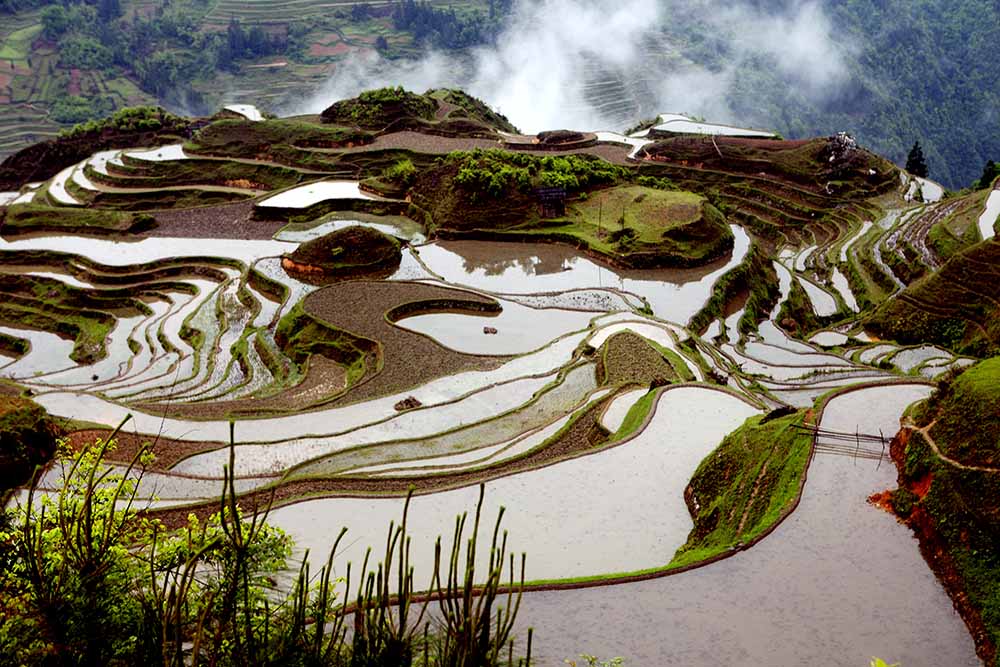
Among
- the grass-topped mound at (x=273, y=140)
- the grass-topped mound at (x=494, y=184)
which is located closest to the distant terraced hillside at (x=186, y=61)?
the grass-topped mound at (x=273, y=140)

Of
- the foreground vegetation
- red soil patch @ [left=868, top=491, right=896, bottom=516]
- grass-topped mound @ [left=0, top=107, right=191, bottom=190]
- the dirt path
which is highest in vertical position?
grass-topped mound @ [left=0, top=107, right=191, bottom=190]

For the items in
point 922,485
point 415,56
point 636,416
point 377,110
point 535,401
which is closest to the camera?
point 922,485

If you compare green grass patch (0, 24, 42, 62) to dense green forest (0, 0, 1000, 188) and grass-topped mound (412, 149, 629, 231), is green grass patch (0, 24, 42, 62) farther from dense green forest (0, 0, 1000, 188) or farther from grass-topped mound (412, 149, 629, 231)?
grass-topped mound (412, 149, 629, 231)

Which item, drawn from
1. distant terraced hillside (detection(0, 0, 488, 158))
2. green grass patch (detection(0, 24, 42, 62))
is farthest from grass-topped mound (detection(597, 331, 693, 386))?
green grass patch (detection(0, 24, 42, 62))

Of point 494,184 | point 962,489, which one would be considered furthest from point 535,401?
point 494,184

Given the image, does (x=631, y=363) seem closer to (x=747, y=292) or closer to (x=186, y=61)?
(x=747, y=292)

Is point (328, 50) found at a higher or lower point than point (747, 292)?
higher
